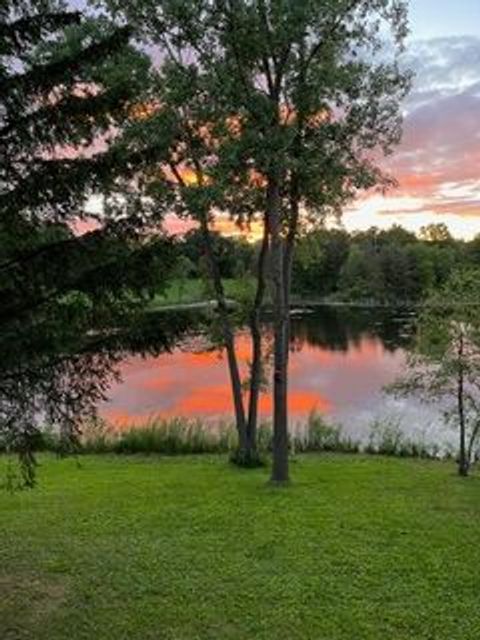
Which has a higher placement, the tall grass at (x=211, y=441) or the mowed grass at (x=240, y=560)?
the mowed grass at (x=240, y=560)

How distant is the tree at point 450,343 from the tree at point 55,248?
424 inches

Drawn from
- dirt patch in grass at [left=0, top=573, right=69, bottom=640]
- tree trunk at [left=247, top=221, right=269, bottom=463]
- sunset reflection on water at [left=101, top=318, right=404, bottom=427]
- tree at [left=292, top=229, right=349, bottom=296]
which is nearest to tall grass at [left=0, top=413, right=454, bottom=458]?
sunset reflection on water at [left=101, top=318, right=404, bottom=427]

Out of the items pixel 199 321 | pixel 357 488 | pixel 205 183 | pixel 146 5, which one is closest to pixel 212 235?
pixel 205 183

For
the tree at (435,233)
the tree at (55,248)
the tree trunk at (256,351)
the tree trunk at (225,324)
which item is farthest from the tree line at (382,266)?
the tree at (55,248)

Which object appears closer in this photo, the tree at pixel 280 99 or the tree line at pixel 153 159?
the tree line at pixel 153 159

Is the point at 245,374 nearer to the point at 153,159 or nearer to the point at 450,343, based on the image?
the point at 450,343

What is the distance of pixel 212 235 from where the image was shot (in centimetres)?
2050

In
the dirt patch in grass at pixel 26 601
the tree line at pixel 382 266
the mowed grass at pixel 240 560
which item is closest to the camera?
the dirt patch in grass at pixel 26 601

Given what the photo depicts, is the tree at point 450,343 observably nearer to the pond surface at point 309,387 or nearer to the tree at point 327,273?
the pond surface at point 309,387

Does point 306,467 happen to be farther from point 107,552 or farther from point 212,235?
point 107,552

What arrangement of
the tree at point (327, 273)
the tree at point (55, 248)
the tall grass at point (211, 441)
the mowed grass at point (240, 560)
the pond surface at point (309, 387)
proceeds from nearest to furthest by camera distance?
1. the tree at point (55, 248)
2. the mowed grass at point (240, 560)
3. the tall grass at point (211, 441)
4. the pond surface at point (309, 387)
5. the tree at point (327, 273)

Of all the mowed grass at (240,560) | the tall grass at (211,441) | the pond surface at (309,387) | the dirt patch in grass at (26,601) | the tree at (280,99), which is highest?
the tree at (280,99)

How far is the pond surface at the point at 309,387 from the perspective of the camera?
31.1 metres

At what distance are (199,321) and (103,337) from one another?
3.20 ft
